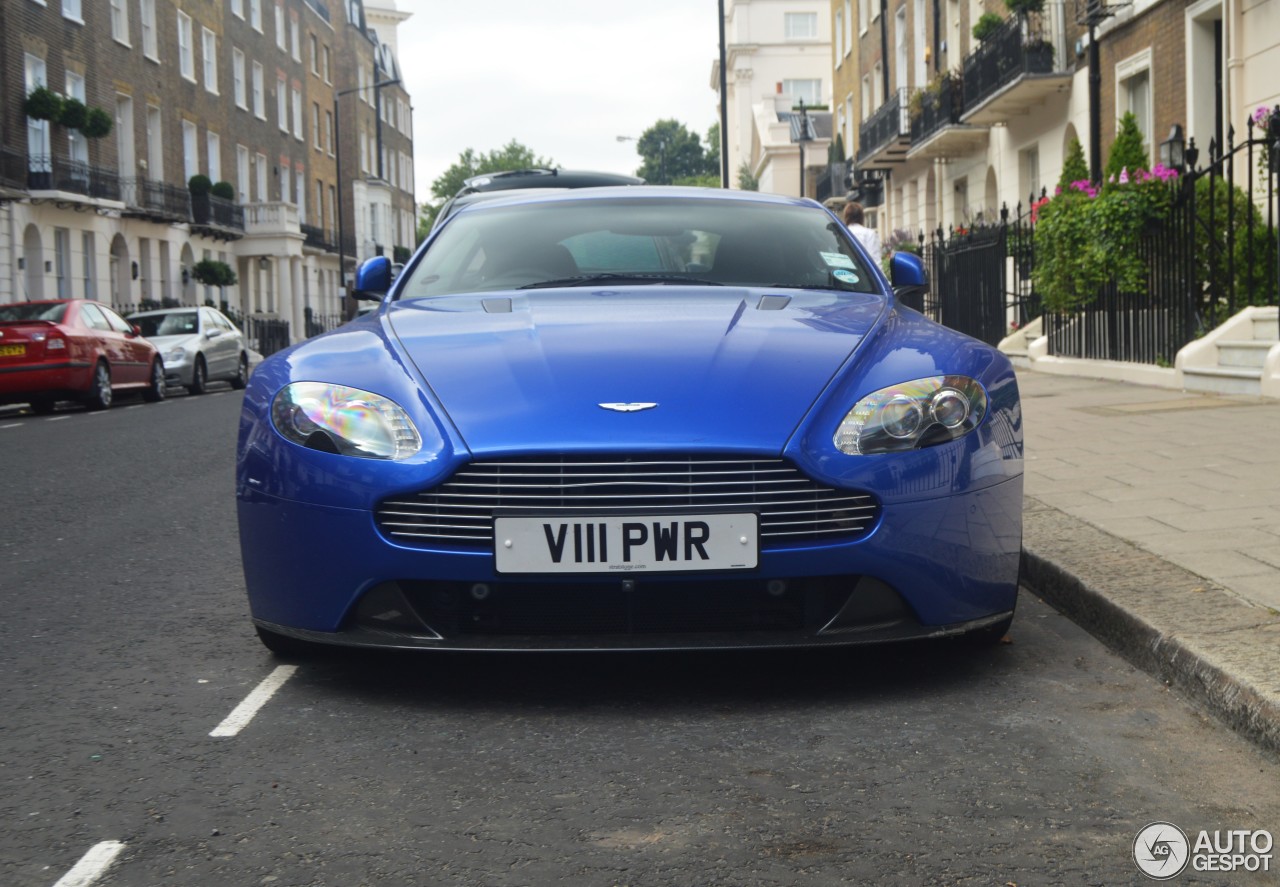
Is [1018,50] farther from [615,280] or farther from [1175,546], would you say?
[615,280]

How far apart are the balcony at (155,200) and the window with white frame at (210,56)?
5035mm

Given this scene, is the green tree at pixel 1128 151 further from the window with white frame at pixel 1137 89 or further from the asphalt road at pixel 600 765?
the asphalt road at pixel 600 765

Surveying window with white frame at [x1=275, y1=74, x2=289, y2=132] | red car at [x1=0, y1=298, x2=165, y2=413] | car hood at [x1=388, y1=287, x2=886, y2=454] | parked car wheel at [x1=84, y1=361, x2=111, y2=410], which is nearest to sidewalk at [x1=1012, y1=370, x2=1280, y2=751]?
car hood at [x1=388, y1=287, x2=886, y2=454]

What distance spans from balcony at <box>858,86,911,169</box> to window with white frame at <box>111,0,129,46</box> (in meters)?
18.9

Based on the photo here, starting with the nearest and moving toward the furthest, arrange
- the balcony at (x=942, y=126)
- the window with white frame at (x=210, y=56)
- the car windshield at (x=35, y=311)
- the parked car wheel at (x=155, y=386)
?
1. the car windshield at (x=35, y=311)
2. the parked car wheel at (x=155, y=386)
3. the balcony at (x=942, y=126)
4. the window with white frame at (x=210, y=56)

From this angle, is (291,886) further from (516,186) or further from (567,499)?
(516,186)

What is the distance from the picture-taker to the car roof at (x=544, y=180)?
1458 centimetres

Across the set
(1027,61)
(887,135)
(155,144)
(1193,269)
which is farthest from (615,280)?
(155,144)

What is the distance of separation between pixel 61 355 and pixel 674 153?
12613 cm

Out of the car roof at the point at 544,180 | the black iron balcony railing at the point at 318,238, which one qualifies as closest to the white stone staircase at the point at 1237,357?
the car roof at the point at 544,180

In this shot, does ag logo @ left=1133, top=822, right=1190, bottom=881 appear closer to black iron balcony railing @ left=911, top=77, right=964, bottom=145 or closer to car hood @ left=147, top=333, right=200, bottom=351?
car hood @ left=147, top=333, right=200, bottom=351

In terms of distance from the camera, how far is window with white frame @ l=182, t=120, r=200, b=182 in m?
43.0

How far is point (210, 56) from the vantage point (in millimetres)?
45469

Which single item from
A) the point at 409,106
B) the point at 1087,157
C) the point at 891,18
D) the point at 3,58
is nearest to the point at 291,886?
the point at 1087,157
